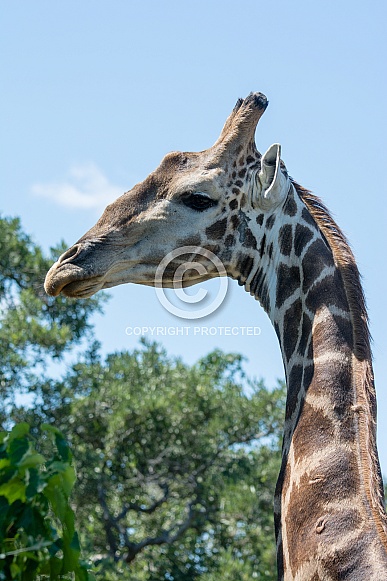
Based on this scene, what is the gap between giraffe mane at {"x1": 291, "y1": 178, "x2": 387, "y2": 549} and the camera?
3551 millimetres

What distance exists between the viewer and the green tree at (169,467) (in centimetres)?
1548

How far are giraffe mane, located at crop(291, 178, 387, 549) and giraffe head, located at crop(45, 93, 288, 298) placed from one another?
0.27 m

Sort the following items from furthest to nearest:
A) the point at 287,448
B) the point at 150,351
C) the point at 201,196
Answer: the point at 150,351, the point at 201,196, the point at 287,448

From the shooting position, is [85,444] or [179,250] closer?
[179,250]

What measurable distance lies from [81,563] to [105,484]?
1328cm

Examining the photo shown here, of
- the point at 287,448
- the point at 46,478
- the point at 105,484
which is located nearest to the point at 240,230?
the point at 287,448

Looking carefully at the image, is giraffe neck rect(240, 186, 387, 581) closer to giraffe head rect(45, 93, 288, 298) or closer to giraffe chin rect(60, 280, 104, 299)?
giraffe head rect(45, 93, 288, 298)

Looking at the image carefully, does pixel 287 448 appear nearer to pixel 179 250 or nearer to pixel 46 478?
pixel 179 250

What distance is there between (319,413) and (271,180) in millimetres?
1461

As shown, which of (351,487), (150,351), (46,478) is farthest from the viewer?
(150,351)

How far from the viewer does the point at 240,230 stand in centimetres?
477

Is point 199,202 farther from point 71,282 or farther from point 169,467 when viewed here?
point 169,467

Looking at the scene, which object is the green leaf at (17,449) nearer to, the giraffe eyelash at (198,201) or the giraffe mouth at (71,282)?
the giraffe mouth at (71,282)

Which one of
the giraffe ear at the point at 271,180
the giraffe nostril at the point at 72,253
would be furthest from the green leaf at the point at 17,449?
the giraffe ear at the point at 271,180
